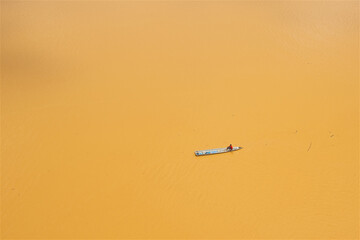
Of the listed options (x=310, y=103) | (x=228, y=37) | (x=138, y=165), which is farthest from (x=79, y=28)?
(x=310, y=103)

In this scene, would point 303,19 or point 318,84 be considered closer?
point 318,84

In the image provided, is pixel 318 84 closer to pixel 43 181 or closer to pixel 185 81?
pixel 185 81

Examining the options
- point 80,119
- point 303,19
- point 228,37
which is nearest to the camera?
point 80,119

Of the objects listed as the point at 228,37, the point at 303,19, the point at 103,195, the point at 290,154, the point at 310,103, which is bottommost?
the point at 103,195

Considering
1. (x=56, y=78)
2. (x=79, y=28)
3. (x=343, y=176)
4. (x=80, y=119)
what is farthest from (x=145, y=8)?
(x=343, y=176)

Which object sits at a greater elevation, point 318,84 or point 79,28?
point 79,28

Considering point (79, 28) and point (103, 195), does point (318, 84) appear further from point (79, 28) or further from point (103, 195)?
point (79, 28)

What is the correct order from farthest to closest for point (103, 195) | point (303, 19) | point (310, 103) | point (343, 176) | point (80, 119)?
point (303, 19), point (310, 103), point (80, 119), point (343, 176), point (103, 195)

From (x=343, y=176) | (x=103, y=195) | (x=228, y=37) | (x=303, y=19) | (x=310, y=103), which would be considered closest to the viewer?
→ (x=103, y=195)

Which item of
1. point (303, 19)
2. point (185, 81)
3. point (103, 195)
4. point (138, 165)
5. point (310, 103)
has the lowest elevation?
point (103, 195)
